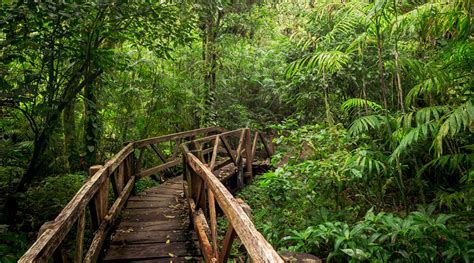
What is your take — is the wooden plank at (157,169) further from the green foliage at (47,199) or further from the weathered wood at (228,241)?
the weathered wood at (228,241)

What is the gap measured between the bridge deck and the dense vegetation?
3.85 ft

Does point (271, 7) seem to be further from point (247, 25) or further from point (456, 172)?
point (456, 172)

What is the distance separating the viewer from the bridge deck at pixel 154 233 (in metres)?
3.80

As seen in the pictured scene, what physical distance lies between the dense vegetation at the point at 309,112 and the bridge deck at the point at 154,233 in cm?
117

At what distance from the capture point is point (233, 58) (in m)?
11.5

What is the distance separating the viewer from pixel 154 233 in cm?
447

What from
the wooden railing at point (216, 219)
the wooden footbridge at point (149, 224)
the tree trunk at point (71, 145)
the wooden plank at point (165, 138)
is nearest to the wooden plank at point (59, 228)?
the wooden footbridge at point (149, 224)

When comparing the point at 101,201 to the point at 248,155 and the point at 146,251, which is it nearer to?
the point at 146,251

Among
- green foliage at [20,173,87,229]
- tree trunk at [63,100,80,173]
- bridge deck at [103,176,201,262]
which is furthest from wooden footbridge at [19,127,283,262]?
tree trunk at [63,100,80,173]

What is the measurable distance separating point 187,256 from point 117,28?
3.87 m

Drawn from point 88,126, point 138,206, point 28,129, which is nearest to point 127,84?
point 88,126

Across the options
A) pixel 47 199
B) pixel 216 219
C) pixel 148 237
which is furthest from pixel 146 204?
→ pixel 216 219

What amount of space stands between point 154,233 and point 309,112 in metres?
6.20

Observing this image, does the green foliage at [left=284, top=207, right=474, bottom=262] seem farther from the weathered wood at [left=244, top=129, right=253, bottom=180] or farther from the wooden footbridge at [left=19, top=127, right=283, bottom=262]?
the weathered wood at [left=244, top=129, right=253, bottom=180]
